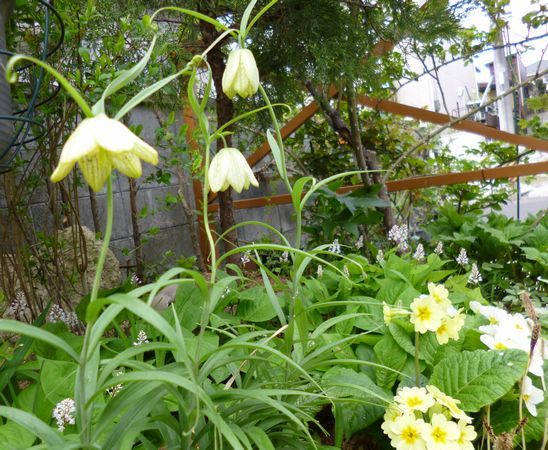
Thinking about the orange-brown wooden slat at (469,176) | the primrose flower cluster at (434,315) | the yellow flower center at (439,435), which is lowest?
the yellow flower center at (439,435)

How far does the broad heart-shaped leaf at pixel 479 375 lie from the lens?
3.20 feet

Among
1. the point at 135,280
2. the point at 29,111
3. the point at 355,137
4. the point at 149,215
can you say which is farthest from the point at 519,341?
the point at 149,215

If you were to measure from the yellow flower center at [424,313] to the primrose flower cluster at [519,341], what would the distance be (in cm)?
18

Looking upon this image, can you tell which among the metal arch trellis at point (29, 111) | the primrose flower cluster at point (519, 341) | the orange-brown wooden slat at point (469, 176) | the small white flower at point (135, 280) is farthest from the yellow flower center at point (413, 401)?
the orange-brown wooden slat at point (469, 176)

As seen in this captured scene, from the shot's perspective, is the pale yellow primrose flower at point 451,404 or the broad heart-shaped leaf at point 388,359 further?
the broad heart-shaped leaf at point 388,359

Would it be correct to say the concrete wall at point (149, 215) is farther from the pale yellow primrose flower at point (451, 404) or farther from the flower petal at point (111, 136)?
the flower petal at point (111, 136)

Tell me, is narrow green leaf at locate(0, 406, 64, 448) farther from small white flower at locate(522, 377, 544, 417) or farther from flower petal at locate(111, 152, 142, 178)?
small white flower at locate(522, 377, 544, 417)

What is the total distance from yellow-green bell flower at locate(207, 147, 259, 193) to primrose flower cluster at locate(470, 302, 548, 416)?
2.05 ft

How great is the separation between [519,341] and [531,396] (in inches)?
4.8

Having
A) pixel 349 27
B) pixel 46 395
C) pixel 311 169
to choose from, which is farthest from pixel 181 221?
pixel 46 395

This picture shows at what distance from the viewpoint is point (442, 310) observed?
103 centimetres

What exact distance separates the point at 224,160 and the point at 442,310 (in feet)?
1.68

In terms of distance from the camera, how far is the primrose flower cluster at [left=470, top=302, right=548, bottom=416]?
1.01m

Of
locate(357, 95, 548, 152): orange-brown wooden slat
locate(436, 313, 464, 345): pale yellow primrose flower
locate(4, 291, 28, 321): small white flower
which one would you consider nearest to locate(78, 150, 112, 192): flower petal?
locate(436, 313, 464, 345): pale yellow primrose flower
